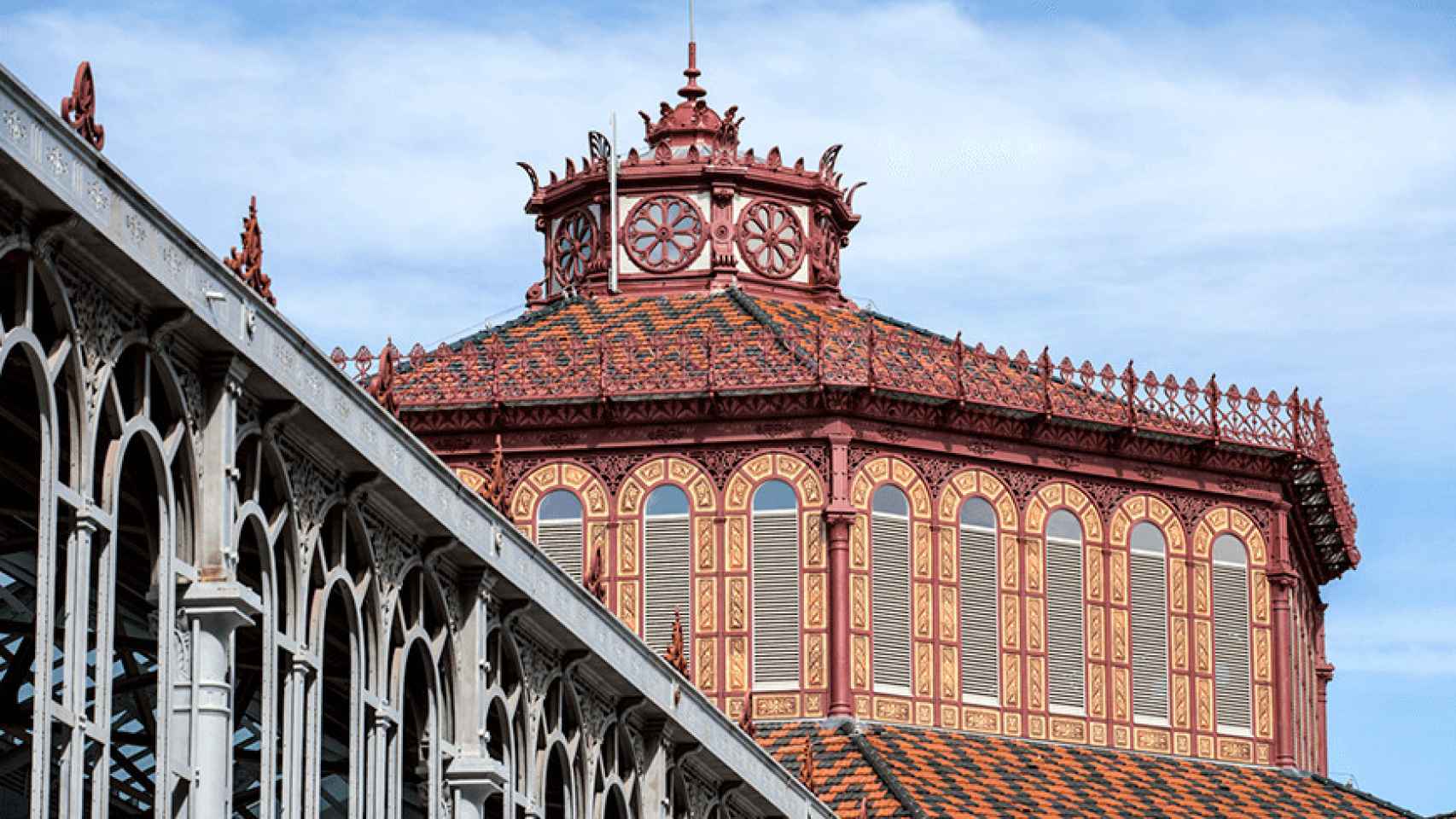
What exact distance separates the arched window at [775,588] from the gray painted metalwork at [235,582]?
56.5ft

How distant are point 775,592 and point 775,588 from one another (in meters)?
0.10

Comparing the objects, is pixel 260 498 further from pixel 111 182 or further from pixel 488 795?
pixel 488 795

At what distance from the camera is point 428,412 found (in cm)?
6906

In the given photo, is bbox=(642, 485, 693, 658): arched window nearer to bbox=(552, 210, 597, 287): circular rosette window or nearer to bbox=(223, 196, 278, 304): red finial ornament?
bbox=(552, 210, 597, 287): circular rosette window

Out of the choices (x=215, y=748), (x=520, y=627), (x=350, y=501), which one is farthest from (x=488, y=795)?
(x=215, y=748)

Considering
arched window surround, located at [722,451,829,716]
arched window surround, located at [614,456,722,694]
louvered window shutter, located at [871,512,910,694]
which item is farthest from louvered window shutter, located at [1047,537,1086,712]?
arched window surround, located at [614,456,722,694]

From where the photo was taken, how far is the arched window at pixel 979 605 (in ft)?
223

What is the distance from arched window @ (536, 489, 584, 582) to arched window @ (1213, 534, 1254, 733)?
39.6 ft

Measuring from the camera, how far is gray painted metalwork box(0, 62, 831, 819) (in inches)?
1254

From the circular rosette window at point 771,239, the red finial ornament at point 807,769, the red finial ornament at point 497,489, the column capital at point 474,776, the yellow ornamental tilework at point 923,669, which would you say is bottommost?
the column capital at point 474,776

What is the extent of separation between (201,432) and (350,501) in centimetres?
430

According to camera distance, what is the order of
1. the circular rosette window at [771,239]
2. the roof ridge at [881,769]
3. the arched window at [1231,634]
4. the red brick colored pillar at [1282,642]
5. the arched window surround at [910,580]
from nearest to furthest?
the roof ridge at [881,769] < the arched window surround at [910,580] < the arched window at [1231,634] < the red brick colored pillar at [1282,642] < the circular rosette window at [771,239]

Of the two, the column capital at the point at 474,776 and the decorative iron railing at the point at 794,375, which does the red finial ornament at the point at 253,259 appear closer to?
the column capital at the point at 474,776

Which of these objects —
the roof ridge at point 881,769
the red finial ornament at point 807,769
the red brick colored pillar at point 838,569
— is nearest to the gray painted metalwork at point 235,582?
the red finial ornament at point 807,769
